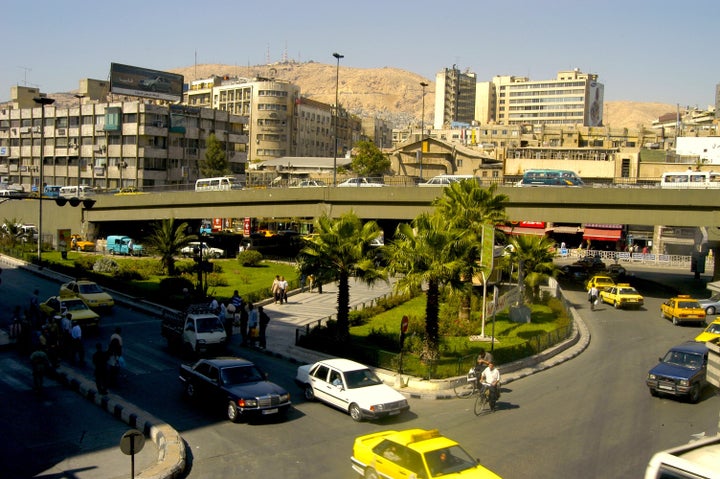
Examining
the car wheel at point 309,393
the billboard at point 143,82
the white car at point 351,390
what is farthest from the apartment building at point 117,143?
the white car at point 351,390

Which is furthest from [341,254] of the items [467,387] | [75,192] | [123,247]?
[75,192]

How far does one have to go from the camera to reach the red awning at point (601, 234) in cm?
7494

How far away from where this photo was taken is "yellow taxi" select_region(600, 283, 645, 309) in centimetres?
3938

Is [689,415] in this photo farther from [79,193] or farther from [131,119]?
[131,119]

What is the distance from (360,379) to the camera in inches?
754

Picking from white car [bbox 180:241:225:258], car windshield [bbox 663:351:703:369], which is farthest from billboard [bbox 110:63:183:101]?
car windshield [bbox 663:351:703:369]

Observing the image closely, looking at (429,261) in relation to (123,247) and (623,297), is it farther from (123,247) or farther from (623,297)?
(123,247)

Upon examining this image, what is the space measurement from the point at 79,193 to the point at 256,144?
286 feet

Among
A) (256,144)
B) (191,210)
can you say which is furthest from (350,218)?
(256,144)

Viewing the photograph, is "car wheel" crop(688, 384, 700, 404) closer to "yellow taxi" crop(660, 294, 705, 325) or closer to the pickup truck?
"yellow taxi" crop(660, 294, 705, 325)

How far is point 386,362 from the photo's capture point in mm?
23266

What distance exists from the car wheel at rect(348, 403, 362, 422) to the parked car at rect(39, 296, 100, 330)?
15.1 metres

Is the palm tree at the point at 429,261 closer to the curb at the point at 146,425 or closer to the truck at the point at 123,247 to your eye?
the curb at the point at 146,425

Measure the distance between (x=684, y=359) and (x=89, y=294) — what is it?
26.2 meters
